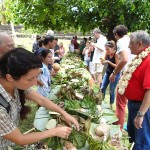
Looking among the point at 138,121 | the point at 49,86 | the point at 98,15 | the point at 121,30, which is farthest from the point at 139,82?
the point at 98,15

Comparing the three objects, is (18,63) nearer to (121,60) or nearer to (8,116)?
(8,116)

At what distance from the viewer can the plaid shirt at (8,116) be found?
1545mm

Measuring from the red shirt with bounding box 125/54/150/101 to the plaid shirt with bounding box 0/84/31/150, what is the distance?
141 cm

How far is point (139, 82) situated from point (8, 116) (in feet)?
5.61

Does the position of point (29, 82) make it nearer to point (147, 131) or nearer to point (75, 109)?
point (75, 109)

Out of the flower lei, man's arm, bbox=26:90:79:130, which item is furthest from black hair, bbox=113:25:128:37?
man's arm, bbox=26:90:79:130

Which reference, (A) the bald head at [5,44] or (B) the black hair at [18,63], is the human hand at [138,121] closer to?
(B) the black hair at [18,63]

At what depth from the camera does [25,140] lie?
5.35 feet

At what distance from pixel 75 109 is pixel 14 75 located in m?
0.99

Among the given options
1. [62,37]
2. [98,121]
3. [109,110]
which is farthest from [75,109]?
[62,37]

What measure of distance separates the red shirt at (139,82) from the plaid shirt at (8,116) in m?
1.41

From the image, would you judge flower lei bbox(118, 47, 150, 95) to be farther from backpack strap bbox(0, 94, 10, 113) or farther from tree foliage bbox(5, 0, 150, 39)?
tree foliage bbox(5, 0, 150, 39)

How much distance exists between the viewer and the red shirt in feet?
8.87

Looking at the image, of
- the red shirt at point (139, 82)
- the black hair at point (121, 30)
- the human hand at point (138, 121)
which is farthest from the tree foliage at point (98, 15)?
the human hand at point (138, 121)
